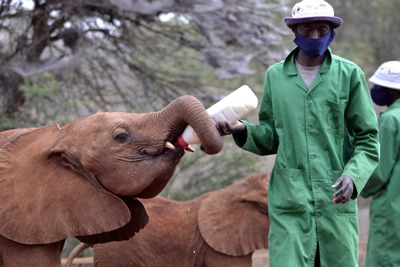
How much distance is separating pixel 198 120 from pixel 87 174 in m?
0.96

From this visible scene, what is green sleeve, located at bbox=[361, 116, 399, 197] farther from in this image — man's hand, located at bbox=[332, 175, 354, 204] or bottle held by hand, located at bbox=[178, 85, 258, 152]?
man's hand, located at bbox=[332, 175, 354, 204]

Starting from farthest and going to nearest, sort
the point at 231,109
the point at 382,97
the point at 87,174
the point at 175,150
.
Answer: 1. the point at 382,97
2. the point at 87,174
3. the point at 175,150
4. the point at 231,109

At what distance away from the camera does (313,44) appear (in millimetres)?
5488

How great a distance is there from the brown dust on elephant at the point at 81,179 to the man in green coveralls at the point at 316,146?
664 mm

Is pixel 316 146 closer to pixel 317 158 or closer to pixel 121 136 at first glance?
pixel 317 158

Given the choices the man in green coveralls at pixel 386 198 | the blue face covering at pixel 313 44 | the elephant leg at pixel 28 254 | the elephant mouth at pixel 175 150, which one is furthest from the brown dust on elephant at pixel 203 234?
the blue face covering at pixel 313 44

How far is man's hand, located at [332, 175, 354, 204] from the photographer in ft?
17.0

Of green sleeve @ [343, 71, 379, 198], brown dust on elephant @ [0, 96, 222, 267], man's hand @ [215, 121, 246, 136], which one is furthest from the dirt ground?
green sleeve @ [343, 71, 379, 198]

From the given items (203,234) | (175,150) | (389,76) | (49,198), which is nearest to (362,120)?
(175,150)

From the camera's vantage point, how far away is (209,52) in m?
11.7

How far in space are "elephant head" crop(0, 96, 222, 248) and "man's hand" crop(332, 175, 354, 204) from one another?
1.02m

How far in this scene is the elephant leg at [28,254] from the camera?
6.06m

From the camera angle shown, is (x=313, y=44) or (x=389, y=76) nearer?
(x=313, y=44)

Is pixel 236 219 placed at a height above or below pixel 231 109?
below
